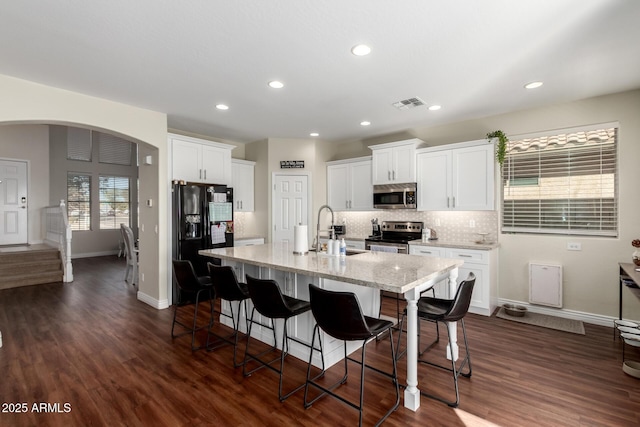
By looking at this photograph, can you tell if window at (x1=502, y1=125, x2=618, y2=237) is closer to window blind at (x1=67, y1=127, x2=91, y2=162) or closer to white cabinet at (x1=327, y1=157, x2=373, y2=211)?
white cabinet at (x1=327, y1=157, x2=373, y2=211)

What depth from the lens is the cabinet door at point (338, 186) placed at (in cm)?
594

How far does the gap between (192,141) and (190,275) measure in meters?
2.56

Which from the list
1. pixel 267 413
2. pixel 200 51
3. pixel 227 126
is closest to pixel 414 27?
pixel 200 51

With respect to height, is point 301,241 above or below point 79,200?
below

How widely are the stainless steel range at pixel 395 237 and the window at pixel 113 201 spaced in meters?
7.85

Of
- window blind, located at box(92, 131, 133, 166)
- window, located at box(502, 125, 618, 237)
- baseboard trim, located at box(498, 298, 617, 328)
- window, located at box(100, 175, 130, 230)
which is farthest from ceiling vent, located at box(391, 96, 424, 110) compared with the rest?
window, located at box(100, 175, 130, 230)

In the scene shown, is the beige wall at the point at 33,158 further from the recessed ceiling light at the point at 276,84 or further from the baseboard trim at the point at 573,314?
the baseboard trim at the point at 573,314

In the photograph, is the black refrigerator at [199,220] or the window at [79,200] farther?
the window at [79,200]

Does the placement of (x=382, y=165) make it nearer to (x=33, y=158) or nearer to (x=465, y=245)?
(x=465, y=245)

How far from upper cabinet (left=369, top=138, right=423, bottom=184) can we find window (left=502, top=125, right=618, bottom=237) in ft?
4.35

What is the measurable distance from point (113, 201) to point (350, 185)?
7468mm

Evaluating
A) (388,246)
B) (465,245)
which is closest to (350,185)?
(388,246)

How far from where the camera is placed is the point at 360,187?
18.8 feet

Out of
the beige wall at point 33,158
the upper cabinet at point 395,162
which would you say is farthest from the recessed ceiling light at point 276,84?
the beige wall at point 33,158
